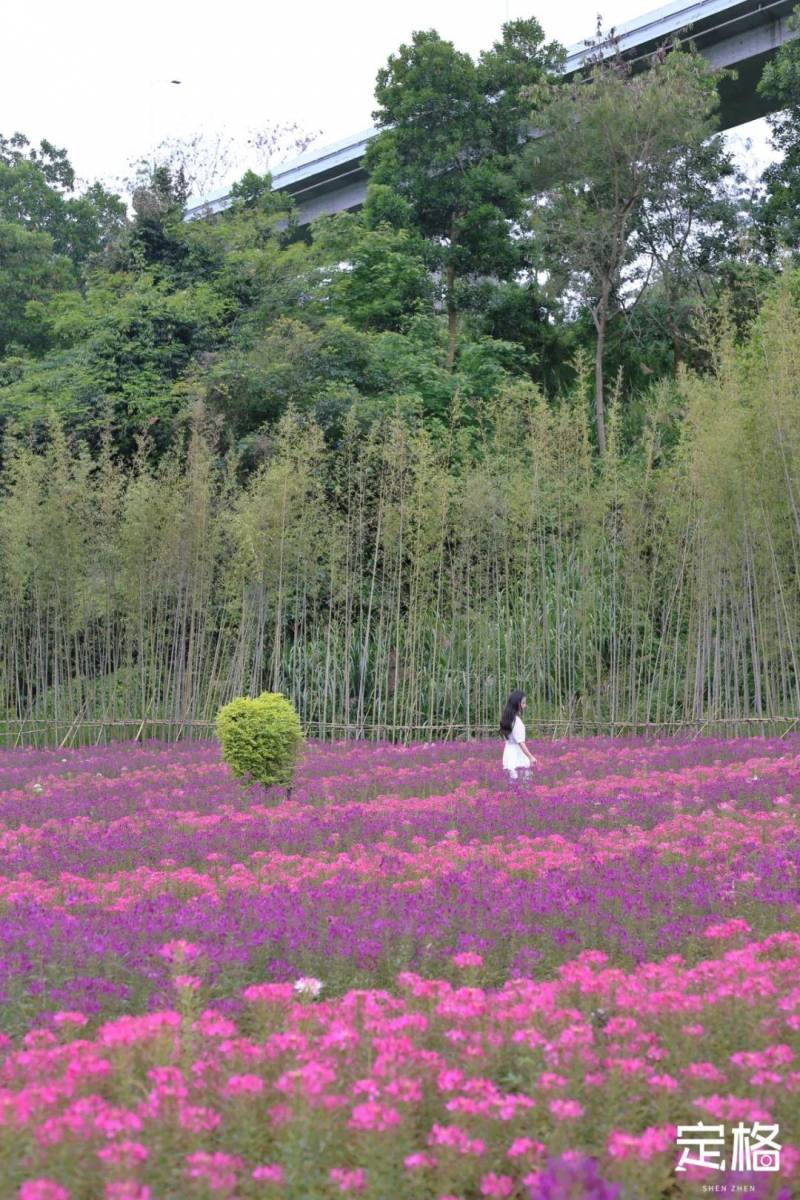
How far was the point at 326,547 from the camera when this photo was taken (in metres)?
14.8

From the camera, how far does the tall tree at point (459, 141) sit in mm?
22625

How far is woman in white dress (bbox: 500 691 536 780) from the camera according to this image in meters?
8.65

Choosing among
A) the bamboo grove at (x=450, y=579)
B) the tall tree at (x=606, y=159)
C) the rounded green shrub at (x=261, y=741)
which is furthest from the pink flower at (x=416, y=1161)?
the tall tree at (x=606, y=159)

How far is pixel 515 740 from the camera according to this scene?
8836 millimetres

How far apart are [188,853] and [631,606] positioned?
306 inches

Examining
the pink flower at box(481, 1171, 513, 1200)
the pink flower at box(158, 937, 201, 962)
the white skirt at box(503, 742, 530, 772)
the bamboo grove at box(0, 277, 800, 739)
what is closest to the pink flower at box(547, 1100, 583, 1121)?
the pink flower at box(481, 1171, 513, 1200)

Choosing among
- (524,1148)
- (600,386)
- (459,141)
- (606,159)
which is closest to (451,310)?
(459,141)

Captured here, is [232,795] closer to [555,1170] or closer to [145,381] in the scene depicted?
[555,1170]

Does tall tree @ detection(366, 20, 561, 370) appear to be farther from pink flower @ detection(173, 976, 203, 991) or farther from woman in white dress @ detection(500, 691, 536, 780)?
pink flower @ detection(173, 976, 203, 991)

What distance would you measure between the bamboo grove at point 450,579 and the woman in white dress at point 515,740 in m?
3.32

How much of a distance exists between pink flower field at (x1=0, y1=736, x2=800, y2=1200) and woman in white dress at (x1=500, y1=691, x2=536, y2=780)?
3.81 ft

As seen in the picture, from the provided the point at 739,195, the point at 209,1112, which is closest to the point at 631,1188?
the point at 209,1112

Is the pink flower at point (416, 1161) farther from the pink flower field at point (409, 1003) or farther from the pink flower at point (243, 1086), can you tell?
the pink flower at point (243, 1086)

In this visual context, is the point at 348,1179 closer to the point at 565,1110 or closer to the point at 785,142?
the point at 565,1110
